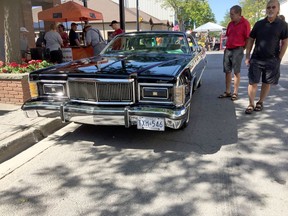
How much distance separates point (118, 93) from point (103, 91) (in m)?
0.21

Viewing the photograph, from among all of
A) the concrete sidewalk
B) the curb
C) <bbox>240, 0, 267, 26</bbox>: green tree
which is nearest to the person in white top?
the concrete sidewalk

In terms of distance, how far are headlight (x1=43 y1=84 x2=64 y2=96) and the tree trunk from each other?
313 centimetres

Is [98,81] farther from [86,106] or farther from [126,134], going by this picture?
[126,134]

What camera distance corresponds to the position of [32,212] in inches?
104

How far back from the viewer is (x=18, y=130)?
4.41 meters

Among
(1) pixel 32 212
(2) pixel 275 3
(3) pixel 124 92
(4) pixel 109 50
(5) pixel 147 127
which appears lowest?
(1) pixel 32 212

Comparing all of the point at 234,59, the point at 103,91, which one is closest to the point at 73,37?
the point at 234,59

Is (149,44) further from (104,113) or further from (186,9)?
(186,9)

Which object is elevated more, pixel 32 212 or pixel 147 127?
pixel 147 127

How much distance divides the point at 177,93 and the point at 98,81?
3.36 feet

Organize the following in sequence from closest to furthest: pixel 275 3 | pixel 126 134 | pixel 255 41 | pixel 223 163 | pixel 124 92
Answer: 1. pixel 223 163
2. pixel 124 92
3. pixel 126 134
4. pixel 275 3
5. pixel 255 41

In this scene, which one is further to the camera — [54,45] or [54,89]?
[54,45]

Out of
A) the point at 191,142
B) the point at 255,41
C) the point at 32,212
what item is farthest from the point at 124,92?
the point at 255,41

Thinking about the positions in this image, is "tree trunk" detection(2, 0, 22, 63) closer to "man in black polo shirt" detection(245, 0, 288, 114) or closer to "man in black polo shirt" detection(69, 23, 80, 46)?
"man in black polo shirt" detection(69, 23, 80, 46)
